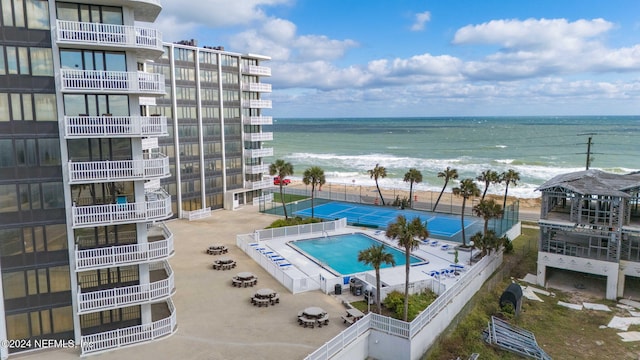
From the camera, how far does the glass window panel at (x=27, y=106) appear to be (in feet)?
60.1

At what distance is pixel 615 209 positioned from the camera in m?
29.7

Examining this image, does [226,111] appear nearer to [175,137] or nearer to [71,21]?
[175,137]

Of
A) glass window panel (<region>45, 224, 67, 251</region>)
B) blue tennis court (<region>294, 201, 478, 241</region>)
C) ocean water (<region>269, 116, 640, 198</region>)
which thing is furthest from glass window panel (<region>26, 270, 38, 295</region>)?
ocean water (<region>269, 116, 640, 198</region>)

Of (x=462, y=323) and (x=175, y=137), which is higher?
(x=175, y=137)

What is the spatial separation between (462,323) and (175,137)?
34.2 m

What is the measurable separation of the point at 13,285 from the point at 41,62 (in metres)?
9.22

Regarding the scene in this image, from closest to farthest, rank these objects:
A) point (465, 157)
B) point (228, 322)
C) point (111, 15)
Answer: point (111, 15) → point (228, 322) → point (465, 157)

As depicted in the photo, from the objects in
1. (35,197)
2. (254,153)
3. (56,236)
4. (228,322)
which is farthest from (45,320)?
(254,153)

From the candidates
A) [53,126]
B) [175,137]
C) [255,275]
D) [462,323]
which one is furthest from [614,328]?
→ [175,137]

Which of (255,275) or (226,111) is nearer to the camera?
(255,275)

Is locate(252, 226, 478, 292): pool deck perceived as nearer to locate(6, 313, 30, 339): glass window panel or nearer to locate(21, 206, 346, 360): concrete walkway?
locate(21, 206, 346, 360): concrete walkway

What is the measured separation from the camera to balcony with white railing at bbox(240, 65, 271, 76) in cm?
5353

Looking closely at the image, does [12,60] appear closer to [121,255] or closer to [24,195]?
[24,195]

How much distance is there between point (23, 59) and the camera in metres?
18.2
